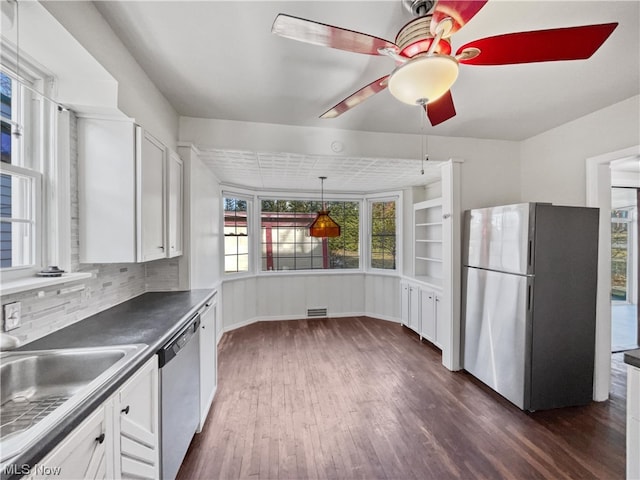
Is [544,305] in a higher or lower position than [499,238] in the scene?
lower

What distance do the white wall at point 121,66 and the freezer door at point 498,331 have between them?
10.2ft

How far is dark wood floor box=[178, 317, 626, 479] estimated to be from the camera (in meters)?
1.72

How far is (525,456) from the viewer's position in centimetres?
182

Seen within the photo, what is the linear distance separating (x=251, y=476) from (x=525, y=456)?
5.81 ft

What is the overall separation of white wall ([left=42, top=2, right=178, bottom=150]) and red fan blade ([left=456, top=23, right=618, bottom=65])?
66.8 inches

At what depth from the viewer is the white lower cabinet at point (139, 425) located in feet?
3.41

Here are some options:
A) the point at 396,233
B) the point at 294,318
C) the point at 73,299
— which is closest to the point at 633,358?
the point at 73,299

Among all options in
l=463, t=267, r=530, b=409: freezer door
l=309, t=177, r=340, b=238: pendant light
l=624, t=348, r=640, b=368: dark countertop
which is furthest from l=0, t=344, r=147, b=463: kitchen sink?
l=309, t=177, r=340, b=238: pendant light

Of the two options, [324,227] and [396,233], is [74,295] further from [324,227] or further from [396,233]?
[396,233]

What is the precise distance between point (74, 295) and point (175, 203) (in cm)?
98

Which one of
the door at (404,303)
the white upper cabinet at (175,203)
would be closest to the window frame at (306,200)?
the door at (404,303)

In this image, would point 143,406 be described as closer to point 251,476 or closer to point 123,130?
point 251,476

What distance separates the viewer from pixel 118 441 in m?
1.03

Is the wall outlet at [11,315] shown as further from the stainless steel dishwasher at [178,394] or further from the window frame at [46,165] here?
the stainless steel dishwasher at [178,394]
